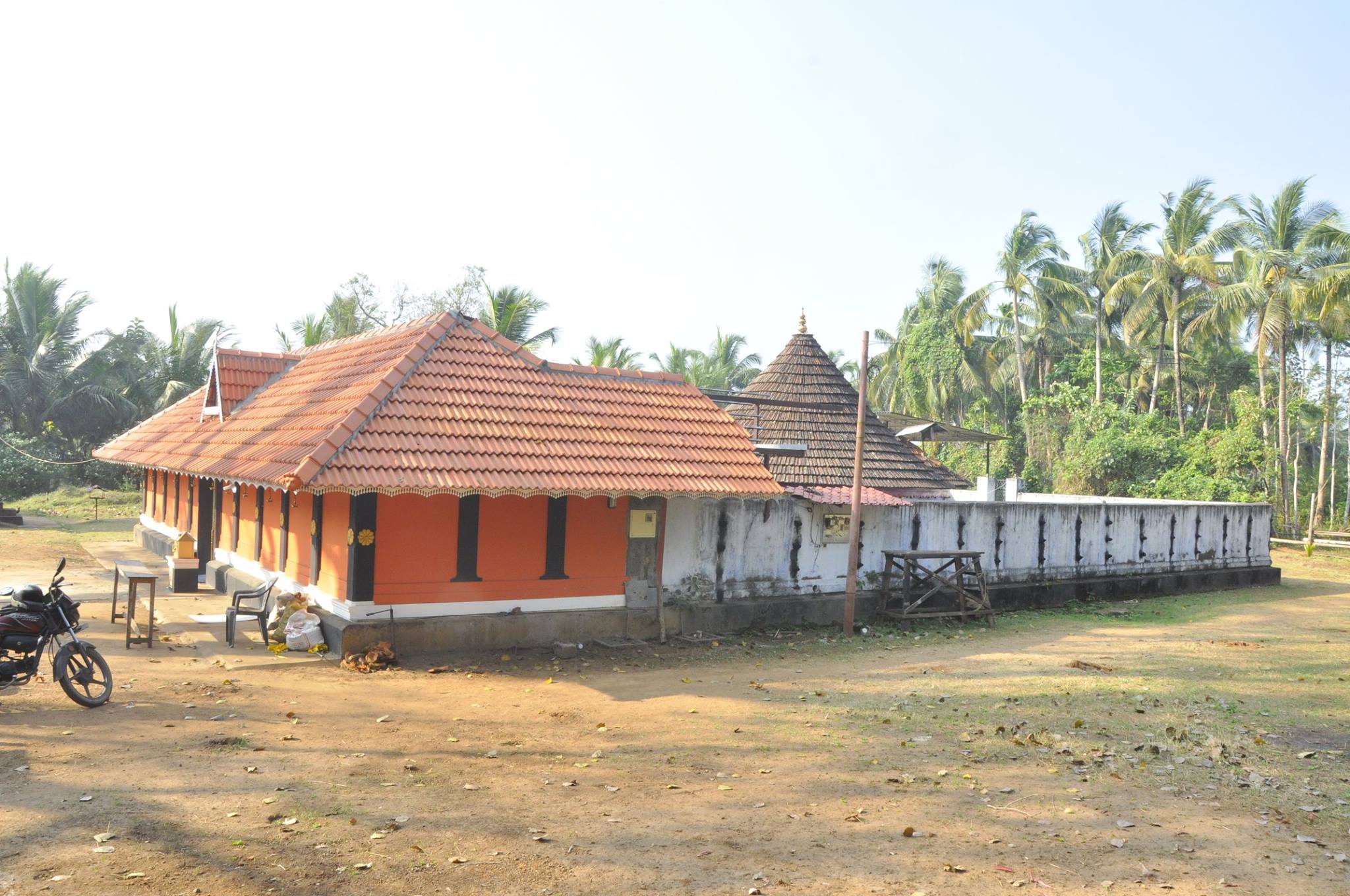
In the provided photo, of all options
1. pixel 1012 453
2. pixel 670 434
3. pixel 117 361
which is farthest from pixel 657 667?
pixel 1012 453

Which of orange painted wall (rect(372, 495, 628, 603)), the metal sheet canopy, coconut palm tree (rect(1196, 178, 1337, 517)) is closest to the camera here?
orange painted wall (rect(372, 495, 628, 603))

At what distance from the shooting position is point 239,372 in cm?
1789

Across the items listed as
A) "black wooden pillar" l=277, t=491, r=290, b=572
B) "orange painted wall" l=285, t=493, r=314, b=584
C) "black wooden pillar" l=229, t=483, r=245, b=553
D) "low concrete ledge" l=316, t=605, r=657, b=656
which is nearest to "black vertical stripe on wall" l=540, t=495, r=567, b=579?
"low concrete ledge" l=316, t=605, r=657, b=656

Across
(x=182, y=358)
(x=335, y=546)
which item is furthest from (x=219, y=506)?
(x=182, y=358)

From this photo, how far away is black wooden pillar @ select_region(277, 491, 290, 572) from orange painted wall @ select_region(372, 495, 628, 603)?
3016 millimetres

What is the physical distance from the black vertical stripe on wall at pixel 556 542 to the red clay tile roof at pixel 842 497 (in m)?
3.81

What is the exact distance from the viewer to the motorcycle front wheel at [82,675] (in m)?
8.75

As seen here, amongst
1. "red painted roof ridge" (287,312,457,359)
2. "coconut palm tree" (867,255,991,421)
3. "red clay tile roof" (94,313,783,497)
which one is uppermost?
"coconut palm tree" (867,255,991,421)

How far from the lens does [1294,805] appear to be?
23.7 ft

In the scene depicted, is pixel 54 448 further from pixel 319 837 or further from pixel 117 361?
pixel 319 837

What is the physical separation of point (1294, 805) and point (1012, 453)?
42.4 metres

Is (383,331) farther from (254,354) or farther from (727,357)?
(727,357)

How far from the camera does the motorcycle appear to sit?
28.2 ft

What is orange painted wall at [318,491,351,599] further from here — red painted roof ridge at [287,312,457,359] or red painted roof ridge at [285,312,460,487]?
red painted roof ridge at [287,312,457,359]
